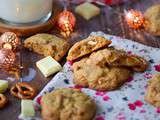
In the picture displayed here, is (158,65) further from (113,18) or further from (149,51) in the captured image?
(113,18)

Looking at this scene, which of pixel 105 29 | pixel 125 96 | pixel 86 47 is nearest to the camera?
pixel 125 96

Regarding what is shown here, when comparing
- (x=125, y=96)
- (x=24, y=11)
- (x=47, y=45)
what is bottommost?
(x=125, y=96)

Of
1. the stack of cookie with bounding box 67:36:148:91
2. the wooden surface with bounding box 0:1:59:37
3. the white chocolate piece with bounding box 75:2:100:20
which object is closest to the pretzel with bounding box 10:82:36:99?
the stack of cookie with bounding box 67:36:148:91

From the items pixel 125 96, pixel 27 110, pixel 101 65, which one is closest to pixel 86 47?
pixel 101 65

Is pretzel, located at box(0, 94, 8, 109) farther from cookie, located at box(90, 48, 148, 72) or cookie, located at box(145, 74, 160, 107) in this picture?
cookie, located at box(145, 74, 160, 107)

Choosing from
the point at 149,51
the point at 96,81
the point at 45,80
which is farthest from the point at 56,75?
the point at 149,51

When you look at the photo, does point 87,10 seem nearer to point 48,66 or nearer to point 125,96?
point 48,66
